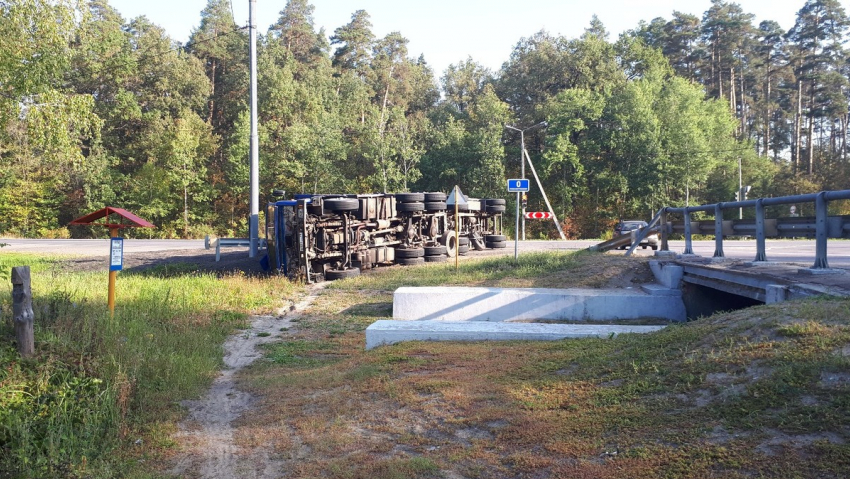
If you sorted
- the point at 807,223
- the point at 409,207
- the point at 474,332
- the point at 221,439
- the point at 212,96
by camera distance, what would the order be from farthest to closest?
the point at 212,96 → the point at 409,207 → the point at 807,223 → the point at 474,332 → the point at 221,439

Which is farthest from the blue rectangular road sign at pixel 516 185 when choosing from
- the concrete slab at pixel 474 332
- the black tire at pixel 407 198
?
the concrete slab at pixel 474 332

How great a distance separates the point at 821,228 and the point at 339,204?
1198cm

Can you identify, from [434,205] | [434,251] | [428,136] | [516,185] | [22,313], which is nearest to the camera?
[22,313]

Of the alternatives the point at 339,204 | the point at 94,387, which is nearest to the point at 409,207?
the point at 339,204

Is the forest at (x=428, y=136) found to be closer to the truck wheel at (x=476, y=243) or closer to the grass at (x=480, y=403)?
the truck wheel at (x=476, y=243)

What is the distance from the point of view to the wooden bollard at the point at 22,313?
20.7 feet

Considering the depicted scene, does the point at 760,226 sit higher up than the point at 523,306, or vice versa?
the point at 760,226

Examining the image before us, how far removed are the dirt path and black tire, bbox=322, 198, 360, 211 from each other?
861 centimetres

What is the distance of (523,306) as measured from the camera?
41.6ft

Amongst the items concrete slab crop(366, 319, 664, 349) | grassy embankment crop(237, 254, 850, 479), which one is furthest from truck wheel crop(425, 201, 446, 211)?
grassy embankment crop(237, 254, 850, 479)

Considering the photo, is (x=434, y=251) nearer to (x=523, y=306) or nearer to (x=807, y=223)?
(x=523, y=306)

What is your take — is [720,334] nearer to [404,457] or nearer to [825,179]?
[404,457]

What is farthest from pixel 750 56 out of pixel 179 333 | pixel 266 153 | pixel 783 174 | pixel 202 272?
pixel 179 333

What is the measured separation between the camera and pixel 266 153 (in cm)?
5278
